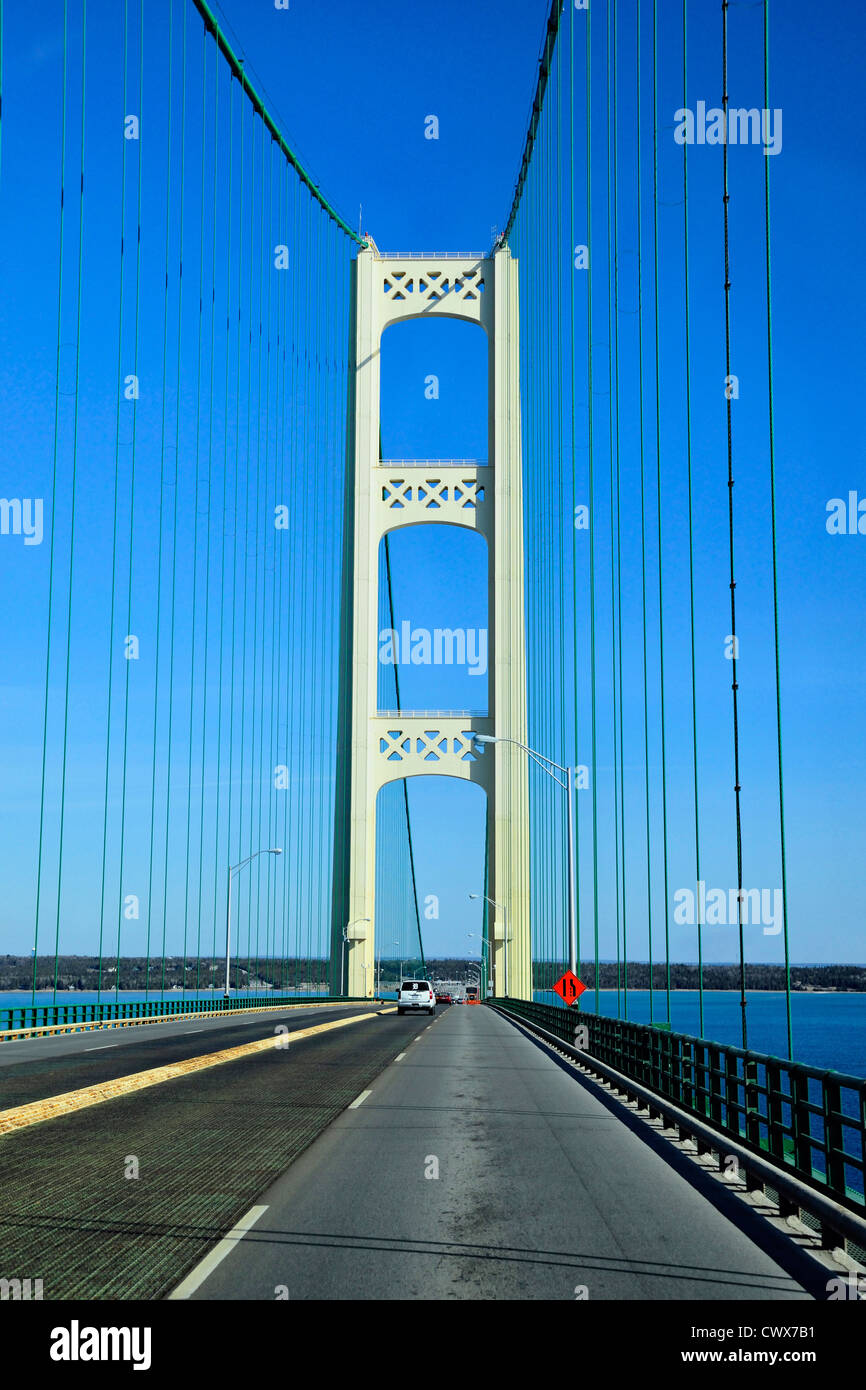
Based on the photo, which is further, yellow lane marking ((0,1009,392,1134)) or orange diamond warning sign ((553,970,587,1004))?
orange diamond warning sign ((553,970,587,1004))

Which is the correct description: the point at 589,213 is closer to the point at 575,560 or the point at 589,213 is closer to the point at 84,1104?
the point at 575,560

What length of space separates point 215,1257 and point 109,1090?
35.6 feet

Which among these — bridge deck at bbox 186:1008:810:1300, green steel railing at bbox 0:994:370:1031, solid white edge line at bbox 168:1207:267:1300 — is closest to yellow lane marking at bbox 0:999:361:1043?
green steel railing at bbox 0:994:370:1031

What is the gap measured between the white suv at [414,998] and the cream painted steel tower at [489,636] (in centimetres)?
231

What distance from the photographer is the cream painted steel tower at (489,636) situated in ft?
200

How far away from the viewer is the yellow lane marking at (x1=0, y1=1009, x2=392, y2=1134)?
47.8 ft

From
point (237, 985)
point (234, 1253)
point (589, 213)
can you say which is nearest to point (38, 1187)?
point (234, 1253)

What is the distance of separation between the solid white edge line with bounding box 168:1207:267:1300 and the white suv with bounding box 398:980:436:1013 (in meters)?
55.8

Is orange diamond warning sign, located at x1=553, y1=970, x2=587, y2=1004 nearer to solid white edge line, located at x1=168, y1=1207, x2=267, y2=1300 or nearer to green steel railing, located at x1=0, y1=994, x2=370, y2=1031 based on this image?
green steel railing, located at x1=0, y1=994, x2=370, y2=1031

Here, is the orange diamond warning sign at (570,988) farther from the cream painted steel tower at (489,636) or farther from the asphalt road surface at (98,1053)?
the cream painted steel tower at (489,636)

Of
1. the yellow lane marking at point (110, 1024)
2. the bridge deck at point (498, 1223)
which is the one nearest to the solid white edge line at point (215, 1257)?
the bridge deck at point (498, 1223)

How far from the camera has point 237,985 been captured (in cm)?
8112

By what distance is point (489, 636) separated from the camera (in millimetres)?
63281
